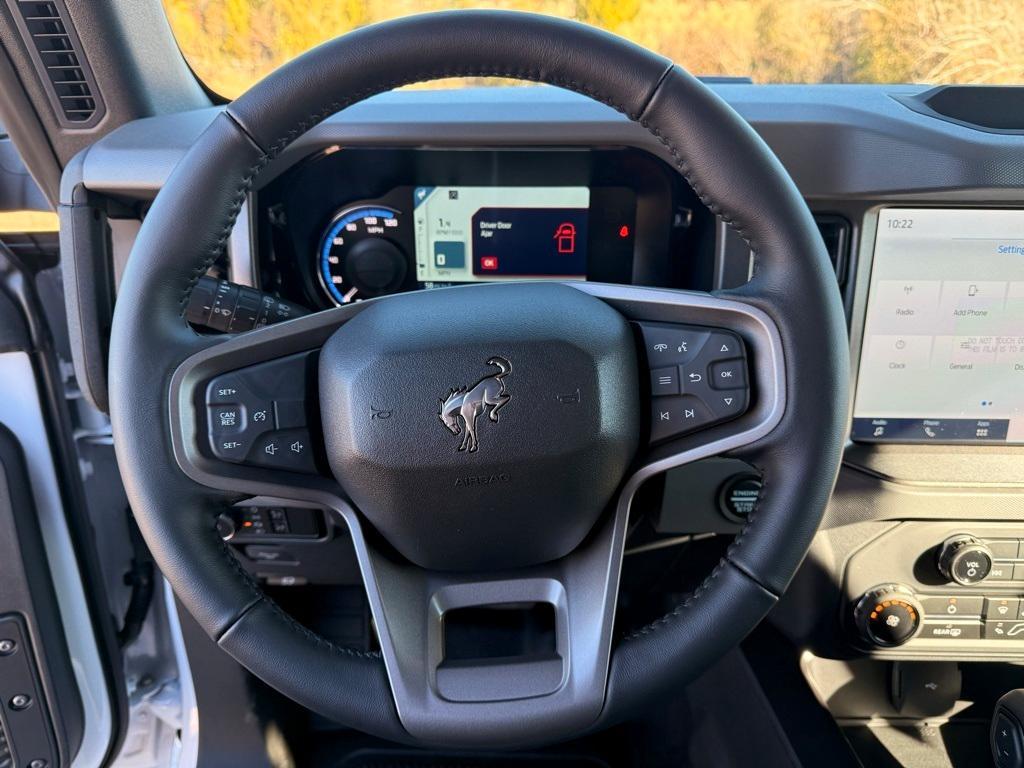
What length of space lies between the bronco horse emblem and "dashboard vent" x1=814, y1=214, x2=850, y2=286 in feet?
1.67

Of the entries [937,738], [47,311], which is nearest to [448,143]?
[47,311]

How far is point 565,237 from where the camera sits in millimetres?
1043

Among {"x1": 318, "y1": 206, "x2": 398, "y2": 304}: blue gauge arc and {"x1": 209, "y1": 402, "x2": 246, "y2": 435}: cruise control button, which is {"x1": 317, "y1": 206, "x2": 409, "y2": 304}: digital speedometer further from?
{"x1": 209, "y1": 402, "x2": 246, "y2": 435}: cruise control button

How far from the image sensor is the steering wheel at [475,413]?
27.5 inches

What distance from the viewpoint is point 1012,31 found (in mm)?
1157

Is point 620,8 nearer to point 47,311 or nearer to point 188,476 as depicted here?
point 188,476

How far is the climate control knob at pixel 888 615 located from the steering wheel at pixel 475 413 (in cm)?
51

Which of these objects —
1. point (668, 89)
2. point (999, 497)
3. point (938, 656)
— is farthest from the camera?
point (938, 656)

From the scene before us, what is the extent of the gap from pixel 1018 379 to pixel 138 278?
1041mm

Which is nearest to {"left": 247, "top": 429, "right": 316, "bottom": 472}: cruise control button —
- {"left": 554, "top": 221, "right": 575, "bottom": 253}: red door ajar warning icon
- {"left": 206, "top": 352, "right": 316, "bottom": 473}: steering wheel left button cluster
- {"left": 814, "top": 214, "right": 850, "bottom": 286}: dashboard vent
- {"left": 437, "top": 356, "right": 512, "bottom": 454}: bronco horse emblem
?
{"left": 206, "top": 352, "right": 316, "bottom": 473}: steering wheel left button cluster

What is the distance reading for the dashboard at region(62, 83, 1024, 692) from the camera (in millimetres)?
960

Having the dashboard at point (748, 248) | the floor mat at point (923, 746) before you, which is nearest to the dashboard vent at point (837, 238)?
the dashboard at point (748, 248)

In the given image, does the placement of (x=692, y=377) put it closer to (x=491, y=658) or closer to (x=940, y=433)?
(x=491, y=658)

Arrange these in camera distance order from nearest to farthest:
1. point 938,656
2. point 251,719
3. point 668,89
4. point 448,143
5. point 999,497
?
point 668,89 → point 448,143 → point 999,497 → point 938,656 → point 251,719
